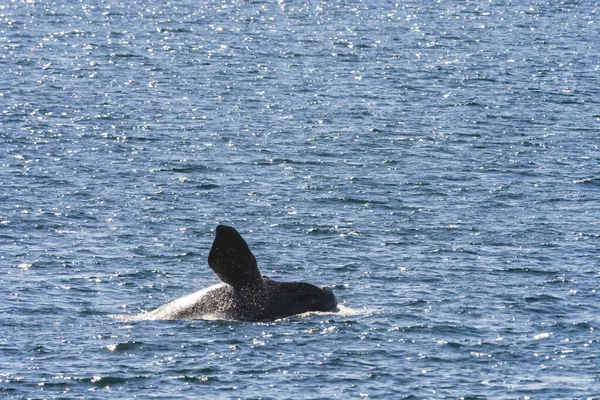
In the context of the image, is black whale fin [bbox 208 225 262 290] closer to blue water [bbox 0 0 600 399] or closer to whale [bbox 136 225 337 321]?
whale [bbox 136 225 337 321]

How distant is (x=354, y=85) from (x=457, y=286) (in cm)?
3856

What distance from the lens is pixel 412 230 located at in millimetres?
43000

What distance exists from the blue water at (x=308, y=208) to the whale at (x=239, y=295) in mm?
443

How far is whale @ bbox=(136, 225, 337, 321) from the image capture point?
102ft

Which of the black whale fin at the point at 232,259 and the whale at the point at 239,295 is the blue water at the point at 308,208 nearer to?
the whale at the point at 239,295

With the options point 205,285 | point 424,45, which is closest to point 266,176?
point 205,285

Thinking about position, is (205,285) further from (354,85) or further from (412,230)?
(354,85)

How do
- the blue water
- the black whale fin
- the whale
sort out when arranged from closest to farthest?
1. the blue water
2. the black whale fin
3. the whale

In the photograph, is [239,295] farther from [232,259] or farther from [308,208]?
[308,208]

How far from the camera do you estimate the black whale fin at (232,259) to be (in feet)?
102

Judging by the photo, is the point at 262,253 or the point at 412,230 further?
the point at 412,230

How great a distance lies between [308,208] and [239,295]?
1412 cm

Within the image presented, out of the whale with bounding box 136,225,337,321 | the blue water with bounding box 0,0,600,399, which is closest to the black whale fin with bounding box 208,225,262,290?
the whale with bounding box 136,225,337,321

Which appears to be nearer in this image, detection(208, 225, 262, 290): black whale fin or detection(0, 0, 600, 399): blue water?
detection(0, 0, 600, 399): blue water
